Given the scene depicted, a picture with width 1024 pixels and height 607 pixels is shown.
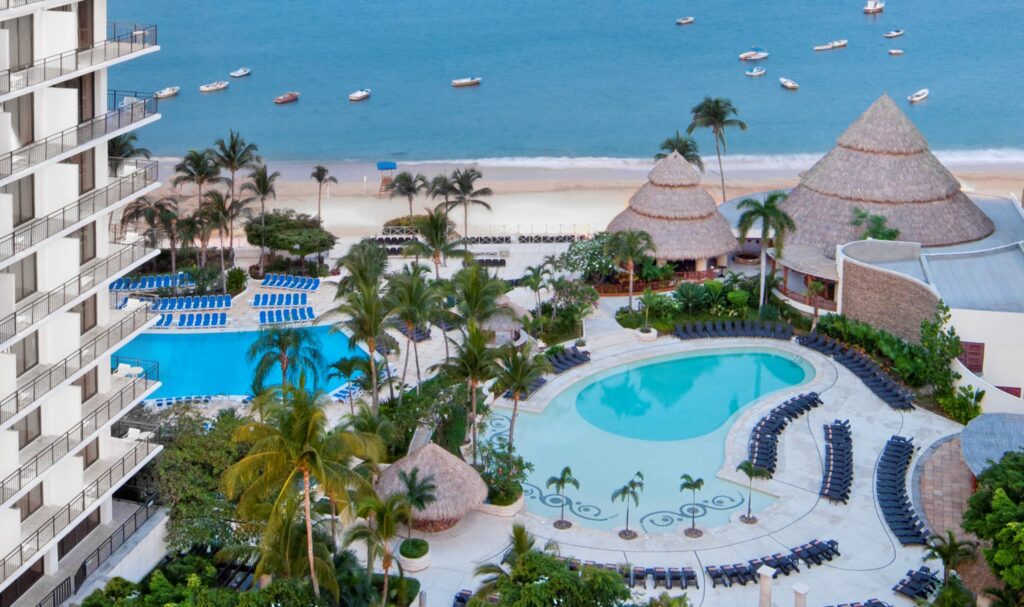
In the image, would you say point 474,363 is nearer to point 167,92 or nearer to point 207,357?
point 207,357

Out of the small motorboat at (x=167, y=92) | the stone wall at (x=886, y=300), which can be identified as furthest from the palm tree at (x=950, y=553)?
the small motorboat at (x=167, y=92)

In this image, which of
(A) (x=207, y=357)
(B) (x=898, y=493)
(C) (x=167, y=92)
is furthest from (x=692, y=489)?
(C) (x=167, y=92)

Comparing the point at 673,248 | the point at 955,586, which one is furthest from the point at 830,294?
the point at 955,586

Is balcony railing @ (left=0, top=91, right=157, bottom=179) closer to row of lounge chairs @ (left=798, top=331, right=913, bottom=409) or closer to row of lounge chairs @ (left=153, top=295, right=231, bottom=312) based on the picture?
row of lounge chairs @ (left=153, top=295, right=231, bottom=312)

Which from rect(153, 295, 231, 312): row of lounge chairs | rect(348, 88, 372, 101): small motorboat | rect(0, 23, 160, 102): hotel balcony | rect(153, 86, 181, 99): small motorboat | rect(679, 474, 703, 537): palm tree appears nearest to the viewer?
rect(0, 23, 160, 102): hotel balcony

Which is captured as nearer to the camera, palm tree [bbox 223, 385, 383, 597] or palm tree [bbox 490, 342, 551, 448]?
palm tree [bbox 223, 385, 383, 597]

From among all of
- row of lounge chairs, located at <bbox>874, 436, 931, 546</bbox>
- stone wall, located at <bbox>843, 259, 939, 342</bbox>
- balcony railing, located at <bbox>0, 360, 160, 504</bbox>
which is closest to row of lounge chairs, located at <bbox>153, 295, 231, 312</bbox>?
balcony railing, located at <bbox>0, 360, 160, 504</bbox>
